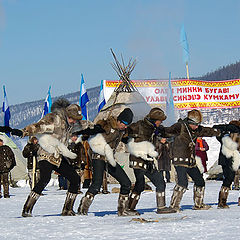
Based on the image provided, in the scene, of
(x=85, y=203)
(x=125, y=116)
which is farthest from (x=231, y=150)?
(x=85, y=203)

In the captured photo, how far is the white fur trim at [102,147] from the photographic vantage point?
776cm

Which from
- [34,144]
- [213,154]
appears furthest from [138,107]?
[34,144]

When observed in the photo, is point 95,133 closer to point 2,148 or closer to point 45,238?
Answer: point 45,238

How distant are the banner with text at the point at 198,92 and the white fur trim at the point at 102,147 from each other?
69.3 feet

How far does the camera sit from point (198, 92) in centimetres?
2953

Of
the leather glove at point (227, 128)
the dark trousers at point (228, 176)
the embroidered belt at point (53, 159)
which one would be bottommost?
the dark trousers at point (228, 176)

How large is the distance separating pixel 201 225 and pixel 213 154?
18484 millimetres

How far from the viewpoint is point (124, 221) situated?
7.20 metres

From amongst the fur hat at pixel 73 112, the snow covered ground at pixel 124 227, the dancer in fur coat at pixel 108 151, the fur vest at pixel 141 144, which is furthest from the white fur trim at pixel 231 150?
the fur hat at pixel 73 112

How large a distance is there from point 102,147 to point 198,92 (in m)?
22.2

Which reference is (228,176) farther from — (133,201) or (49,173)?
(49,173)

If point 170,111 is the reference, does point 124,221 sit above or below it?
below

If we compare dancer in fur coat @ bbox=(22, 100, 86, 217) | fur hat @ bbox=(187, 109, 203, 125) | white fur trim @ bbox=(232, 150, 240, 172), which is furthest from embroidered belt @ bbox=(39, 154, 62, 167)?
white fur trim @ bbox=(232, 150, 240, 172)

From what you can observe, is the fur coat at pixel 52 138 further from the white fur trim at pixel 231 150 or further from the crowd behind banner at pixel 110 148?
the white fur trim at pixel 231 150
